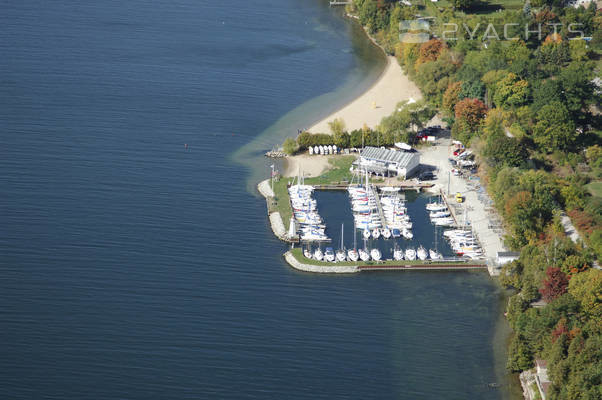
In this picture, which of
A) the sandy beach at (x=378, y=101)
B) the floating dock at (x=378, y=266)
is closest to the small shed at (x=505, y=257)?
the floating dock at (x=378, y=266)

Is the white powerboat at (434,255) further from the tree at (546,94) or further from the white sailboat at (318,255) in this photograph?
the tree at (546,94)

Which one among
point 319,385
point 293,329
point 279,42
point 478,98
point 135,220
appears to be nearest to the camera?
point 319,385

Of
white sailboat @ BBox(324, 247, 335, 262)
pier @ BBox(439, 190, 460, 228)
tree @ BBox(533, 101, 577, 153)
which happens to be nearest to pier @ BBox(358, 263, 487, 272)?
white sailboat @ BBox(324, 247, 335, 262)

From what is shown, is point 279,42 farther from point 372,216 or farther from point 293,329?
point 293,329

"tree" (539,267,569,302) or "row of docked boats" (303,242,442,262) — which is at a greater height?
"tree" (539,267,569,302)

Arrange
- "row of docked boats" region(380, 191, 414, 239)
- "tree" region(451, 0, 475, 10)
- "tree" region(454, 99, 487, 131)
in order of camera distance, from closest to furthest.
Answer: "row of docked boats" region(380, 191, 414, 239) < "tree" region(454, 99, 487, 131) < "tree" region(451, 0, 475, 10)

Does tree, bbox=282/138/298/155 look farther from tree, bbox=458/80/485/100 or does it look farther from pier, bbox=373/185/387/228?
tree, bbox=458/80/485/100

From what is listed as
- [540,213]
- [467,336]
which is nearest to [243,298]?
[467,336]
